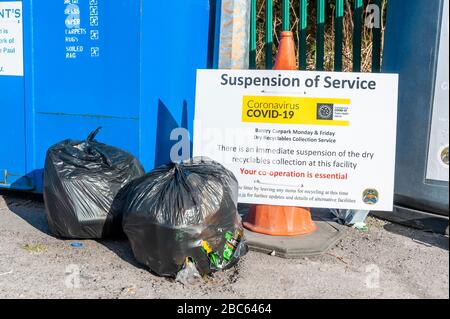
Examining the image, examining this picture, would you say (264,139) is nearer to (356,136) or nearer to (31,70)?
(356,136)

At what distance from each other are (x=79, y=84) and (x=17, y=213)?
49.7 inches

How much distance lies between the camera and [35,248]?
368 centimetres

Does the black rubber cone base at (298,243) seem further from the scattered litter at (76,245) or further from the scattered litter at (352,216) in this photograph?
the scattered litter at (76,245)

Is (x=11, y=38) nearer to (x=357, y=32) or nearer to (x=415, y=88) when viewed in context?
(x=357, y=32)

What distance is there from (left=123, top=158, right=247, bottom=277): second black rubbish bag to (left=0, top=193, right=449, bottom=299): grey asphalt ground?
0.42ft

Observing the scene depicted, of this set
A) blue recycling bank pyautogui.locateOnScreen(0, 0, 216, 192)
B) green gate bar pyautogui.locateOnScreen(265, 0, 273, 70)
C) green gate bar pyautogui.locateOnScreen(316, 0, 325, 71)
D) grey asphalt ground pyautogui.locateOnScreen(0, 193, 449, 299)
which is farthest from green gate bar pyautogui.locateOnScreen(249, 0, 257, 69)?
grey asphalt ground pyautogui.locateOnScreen(0, 193, 449, 299)

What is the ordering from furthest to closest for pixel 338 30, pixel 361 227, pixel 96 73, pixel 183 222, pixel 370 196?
1. pixel 338 30
2. pixel 96 73
3. pixel 361 227
4. pixel 370 196
5. pixel 183 222

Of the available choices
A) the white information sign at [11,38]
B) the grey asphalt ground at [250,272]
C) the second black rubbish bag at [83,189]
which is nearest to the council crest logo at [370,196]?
the grey asphalt ground at [250,272]

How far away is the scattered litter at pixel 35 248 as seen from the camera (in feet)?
12.0

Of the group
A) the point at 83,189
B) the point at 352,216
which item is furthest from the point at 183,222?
the point at 352,216

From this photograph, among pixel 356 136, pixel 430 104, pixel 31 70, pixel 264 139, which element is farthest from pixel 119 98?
pixel 430 104

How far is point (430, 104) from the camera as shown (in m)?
3.71

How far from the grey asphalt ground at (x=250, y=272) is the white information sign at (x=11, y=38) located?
1515 millimetres

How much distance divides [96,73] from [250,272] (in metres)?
2.09
